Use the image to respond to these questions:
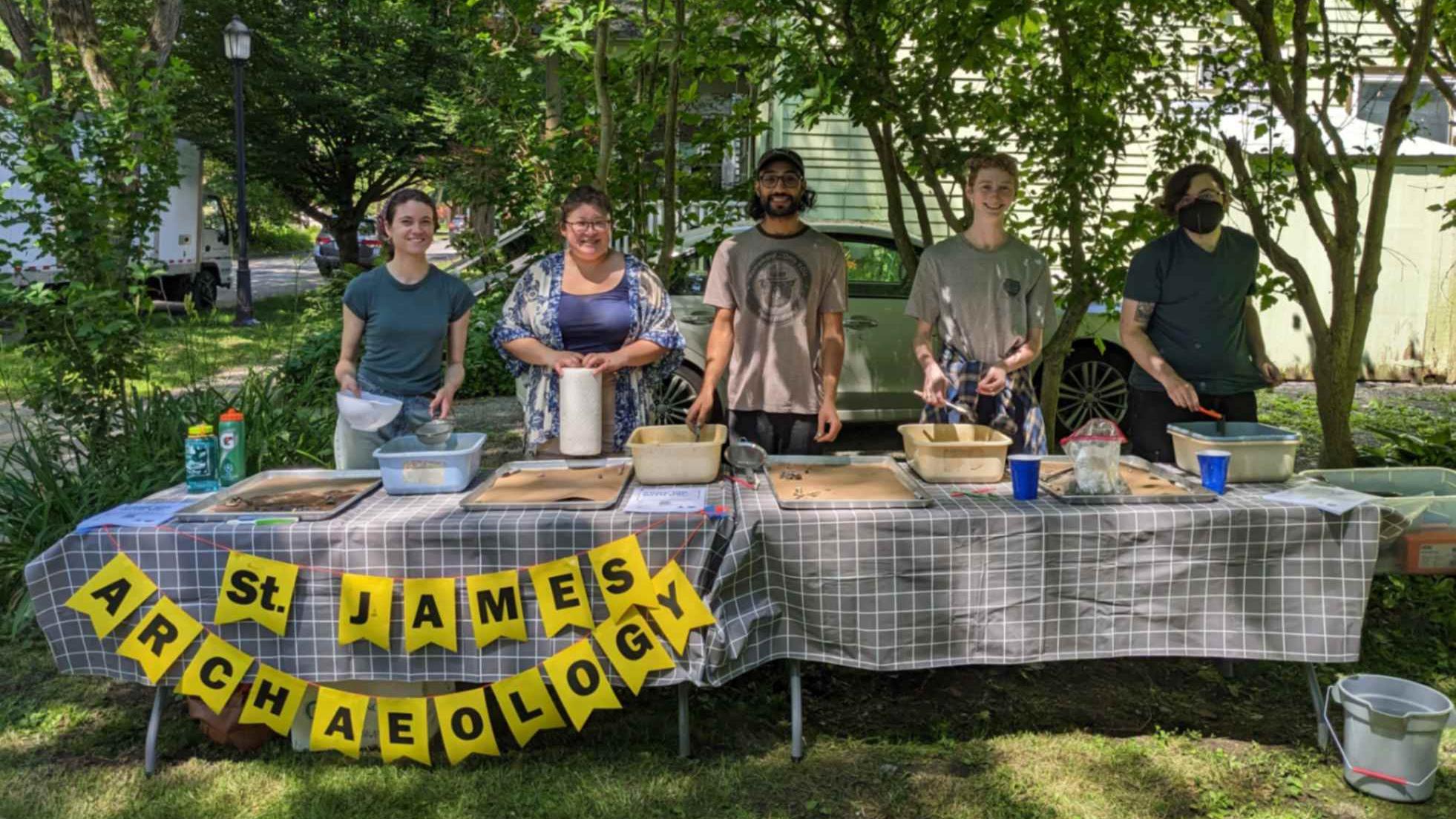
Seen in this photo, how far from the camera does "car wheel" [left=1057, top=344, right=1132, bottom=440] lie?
7.23 m

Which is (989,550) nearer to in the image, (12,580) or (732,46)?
(732,46)

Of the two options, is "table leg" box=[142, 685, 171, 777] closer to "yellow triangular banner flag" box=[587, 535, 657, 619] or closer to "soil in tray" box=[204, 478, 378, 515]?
"soil in tray" box=[204, 478, 378, 515]

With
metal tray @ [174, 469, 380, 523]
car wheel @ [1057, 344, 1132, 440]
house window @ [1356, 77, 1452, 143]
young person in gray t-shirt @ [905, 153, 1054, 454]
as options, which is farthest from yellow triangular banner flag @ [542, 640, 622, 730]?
house window @ [1356, 77, 1452, 143]

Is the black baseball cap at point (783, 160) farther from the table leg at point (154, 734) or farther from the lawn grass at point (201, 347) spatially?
the lawn grass at point (201, 347)

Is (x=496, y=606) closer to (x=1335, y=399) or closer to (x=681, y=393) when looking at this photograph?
(x=681, y=393)

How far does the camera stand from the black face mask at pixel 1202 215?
12.0 feet

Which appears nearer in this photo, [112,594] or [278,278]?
[112,594]

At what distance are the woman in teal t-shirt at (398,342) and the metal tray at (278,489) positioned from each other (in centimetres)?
16

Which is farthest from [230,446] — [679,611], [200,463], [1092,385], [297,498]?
[1092,385]

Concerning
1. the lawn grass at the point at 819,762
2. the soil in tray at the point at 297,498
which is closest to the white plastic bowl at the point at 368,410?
the soil in tray at the point at 297,498

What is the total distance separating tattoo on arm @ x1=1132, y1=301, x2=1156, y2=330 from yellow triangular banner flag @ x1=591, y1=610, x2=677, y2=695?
1962mm

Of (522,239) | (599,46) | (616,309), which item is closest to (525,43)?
(522,239)

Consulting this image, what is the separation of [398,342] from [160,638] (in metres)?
1.17

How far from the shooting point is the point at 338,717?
9.84ft
